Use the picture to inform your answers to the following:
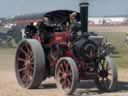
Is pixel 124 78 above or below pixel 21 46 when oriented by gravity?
below

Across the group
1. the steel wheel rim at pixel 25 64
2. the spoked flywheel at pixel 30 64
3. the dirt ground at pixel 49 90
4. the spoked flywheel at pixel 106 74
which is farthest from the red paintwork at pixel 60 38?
the dirt ground at pixel 49 90

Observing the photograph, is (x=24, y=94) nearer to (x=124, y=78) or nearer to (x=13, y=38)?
(x=124, y=78)

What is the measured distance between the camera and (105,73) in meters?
12.9

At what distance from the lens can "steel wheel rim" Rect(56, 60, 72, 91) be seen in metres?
12.0

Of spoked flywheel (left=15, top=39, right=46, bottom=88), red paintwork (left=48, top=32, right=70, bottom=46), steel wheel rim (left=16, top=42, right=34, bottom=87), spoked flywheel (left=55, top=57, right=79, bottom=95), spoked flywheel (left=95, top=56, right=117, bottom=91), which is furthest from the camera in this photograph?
steel wheel rim (left=16, top=42, right=34, bottom=87)

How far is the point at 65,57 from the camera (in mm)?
12227

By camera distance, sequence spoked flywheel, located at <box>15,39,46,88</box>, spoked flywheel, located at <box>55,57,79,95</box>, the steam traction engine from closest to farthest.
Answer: spoked flywheel, located at <box>55,57,79,95</box>
the steam traction engine
spoked flywheel, located at <box>15,39,46,88</box>

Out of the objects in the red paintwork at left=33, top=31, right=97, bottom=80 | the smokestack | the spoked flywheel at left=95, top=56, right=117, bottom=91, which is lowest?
the spoked flywheel at left=95, top=56, right=117, bottom=91

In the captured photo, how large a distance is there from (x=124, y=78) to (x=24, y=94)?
4856 millimetres

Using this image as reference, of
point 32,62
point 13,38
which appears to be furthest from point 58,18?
point 13,38

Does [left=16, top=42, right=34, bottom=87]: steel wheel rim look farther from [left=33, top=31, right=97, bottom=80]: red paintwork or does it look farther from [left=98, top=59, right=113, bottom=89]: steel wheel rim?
[left=98, top=59, right=113, bottom=89]: steel wheel rim

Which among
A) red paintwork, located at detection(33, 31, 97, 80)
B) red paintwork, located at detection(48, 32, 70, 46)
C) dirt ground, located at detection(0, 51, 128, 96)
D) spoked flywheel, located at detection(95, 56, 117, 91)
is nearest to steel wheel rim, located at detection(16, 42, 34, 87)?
dirt ground, located at detection(0, 51, 128, 96)

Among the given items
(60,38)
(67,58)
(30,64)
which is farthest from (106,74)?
(30,64)

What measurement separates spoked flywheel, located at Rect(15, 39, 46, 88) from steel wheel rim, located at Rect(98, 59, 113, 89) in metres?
1.49
